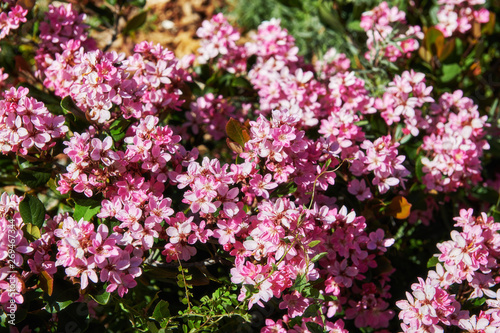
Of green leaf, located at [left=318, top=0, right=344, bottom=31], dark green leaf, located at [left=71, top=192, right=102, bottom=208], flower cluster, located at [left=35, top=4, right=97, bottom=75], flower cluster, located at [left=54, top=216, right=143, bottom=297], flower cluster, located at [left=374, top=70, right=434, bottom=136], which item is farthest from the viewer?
green leaf, located at [left=318, top=0, right=344, bottom=31]

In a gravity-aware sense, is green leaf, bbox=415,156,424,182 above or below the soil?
above

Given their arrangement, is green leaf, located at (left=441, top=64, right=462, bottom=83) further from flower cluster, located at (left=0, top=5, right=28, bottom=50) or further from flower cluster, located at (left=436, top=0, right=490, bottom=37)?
flower cluster, located at (left=0, top=5, right=28, bottom=50)

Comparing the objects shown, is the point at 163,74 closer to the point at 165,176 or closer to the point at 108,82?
the point at 108,82

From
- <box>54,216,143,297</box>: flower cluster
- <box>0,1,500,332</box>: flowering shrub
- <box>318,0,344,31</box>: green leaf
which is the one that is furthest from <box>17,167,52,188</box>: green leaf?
<box>318,0,344,31</box>: green leaf

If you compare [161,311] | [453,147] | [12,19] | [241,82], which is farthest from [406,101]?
[12,19]

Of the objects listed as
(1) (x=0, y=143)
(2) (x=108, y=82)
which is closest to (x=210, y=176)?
(2) (x=108, y=82)

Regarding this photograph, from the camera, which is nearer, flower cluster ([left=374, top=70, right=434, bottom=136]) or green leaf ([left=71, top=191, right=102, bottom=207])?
green leaf ([left=71, top=191, right=102, bottom=207])

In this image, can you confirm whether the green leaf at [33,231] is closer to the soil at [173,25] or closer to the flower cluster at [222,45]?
the flower cluster at [222,45]
